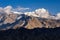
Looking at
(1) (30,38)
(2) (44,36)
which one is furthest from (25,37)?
(2) (44,36)

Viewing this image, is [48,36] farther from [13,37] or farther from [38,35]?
[13,37]

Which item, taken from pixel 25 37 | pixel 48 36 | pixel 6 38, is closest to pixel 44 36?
pixel 48 36

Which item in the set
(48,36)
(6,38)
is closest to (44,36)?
(48,36)

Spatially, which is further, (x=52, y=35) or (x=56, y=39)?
(x=52, y=35)

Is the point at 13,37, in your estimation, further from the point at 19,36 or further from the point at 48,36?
the point at 48,36

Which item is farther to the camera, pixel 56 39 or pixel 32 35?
pixel 32 35

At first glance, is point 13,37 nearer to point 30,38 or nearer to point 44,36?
point 30,38
